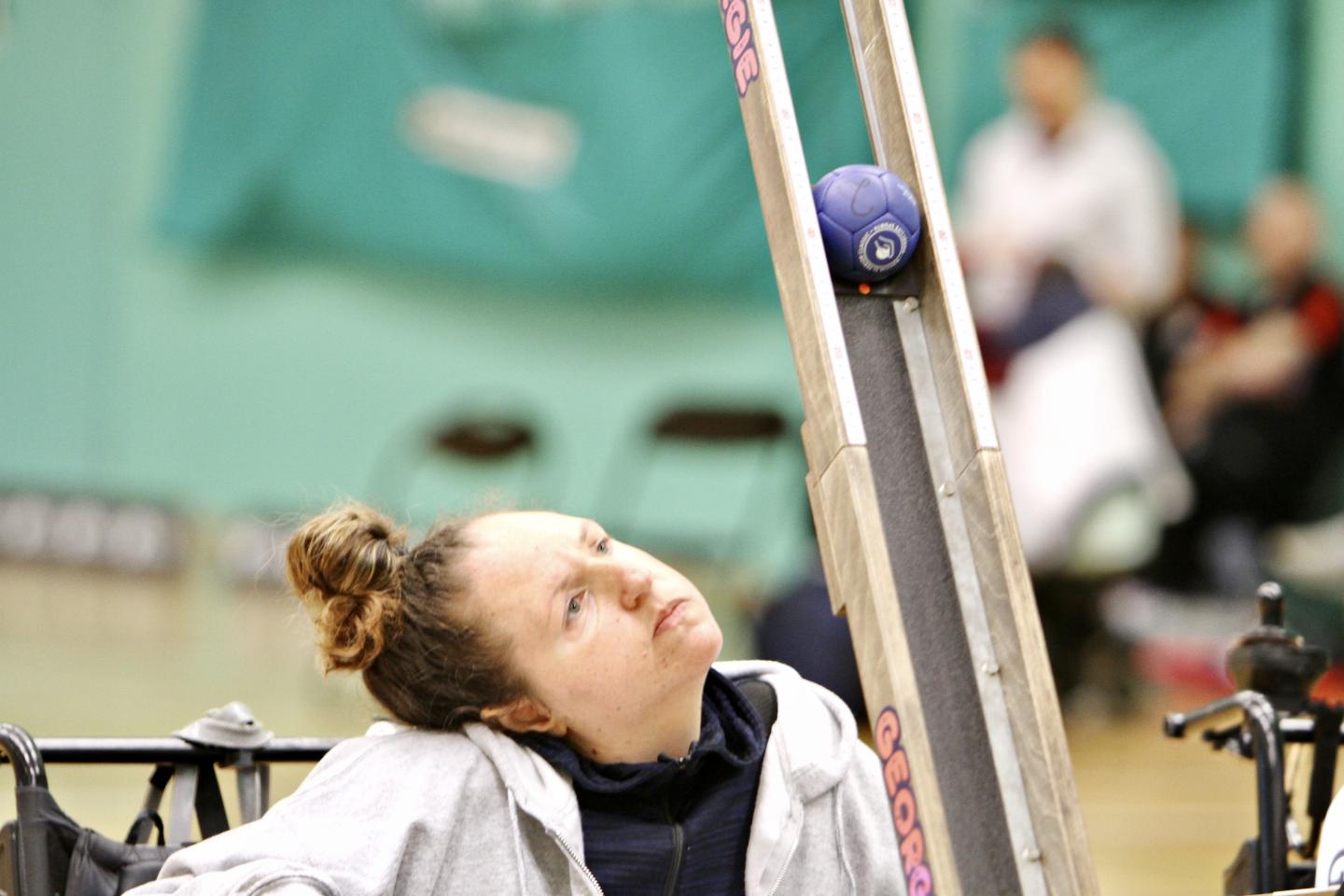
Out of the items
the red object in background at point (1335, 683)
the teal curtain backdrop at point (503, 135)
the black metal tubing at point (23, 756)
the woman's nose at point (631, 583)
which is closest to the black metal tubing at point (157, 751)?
the black metal tubing at point (23, 756)

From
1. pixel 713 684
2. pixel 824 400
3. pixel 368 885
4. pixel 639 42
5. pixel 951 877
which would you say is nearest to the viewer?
pixel 951 877

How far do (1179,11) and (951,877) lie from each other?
21.3ft

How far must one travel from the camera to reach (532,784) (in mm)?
1756

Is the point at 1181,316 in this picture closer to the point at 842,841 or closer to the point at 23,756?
the point at 842,841

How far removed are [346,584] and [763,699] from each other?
484 millimetres

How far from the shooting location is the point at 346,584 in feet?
5.97

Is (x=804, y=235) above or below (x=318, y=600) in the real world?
above

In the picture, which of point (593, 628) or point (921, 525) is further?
point (593, 628)

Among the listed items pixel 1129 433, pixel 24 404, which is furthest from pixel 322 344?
pixel 1129 433

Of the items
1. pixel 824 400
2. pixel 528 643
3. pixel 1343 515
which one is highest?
pixel 824 400

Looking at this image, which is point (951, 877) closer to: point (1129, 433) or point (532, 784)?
point (532, 784)

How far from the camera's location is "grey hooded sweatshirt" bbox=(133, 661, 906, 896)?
1.64 m

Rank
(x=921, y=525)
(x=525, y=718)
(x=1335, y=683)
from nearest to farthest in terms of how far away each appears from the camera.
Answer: (x=921, y=525), (x=525, y=718), (x=1335, y=683)

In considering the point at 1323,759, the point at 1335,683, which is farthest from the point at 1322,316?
the point at 1323,759
